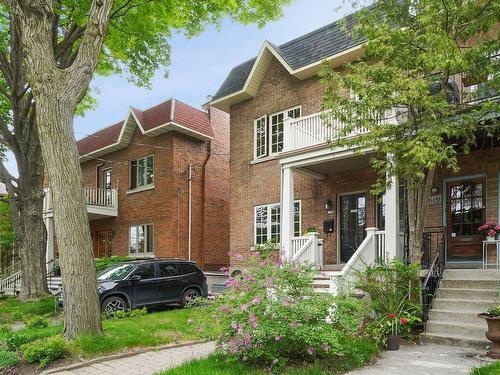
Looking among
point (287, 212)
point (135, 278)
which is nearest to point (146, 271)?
point (135, 278)

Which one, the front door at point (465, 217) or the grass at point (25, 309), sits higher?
the front door at point (465, 217)

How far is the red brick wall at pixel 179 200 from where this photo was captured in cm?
2150

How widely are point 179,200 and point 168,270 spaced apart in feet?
24.7

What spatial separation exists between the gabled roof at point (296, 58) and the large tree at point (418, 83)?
16.2 ft

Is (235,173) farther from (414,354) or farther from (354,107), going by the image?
(414,354)

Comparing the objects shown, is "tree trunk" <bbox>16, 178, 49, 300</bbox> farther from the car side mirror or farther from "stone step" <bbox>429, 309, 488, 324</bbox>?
"stone step" <bbox>429, 309, 488, 324</bbox>

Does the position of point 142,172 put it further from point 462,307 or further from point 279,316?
point 279,316

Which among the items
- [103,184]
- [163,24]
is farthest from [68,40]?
[103,184]

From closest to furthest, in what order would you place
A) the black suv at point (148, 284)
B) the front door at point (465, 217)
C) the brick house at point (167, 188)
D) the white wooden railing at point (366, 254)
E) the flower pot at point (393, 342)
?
the flower pot at point (393, 342), the white wooden railing at point (366, 254), the front door at point (465, 217), the black suv at point (148, 284), the brick house at point (167, 188)

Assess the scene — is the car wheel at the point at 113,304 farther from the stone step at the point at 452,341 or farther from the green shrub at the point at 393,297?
the stone step at the point at 452,341

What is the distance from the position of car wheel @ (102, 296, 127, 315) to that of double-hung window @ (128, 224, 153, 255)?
31.8 ft

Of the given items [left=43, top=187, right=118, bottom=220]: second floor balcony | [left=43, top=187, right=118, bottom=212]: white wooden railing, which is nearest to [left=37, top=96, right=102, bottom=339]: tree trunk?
[left=43, top=187, right=118, bottom=220]: second floor balcony

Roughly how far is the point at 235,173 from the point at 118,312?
8447 millimetres

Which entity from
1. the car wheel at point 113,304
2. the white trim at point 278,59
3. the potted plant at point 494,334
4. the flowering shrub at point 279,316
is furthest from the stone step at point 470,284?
the car wheel at point 113,304
